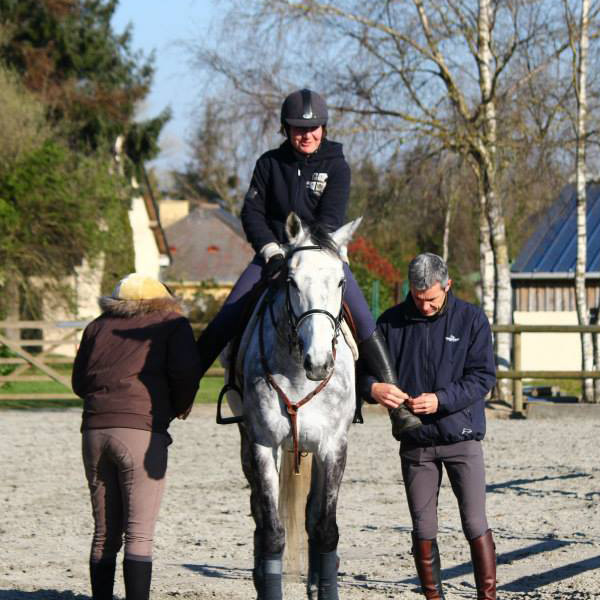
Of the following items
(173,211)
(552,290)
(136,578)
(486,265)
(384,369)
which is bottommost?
(136,578)

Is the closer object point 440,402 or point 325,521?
point 440,402

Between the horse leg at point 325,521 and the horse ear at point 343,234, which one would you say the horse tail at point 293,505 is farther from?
the horse ear at point 343,234

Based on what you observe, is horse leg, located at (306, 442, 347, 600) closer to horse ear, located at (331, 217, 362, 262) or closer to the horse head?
the horse head

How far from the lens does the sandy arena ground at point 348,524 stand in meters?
6.35

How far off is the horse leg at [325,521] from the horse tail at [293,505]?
33cm

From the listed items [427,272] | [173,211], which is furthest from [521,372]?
[173,211]

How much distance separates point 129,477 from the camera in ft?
16.9

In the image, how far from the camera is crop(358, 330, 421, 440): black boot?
5.36 metres

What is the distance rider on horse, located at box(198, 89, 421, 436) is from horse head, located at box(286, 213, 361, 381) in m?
0.32

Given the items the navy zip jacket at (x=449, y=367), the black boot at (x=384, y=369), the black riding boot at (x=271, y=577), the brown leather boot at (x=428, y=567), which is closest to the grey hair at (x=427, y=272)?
the navy zip jacket at (x=449, y=367)

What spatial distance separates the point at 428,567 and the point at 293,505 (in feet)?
3.09

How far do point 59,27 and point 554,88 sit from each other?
2215 centimetres

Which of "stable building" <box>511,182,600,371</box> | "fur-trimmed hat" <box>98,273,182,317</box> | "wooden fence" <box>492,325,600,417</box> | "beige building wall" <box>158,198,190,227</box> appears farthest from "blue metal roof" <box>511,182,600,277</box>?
"beige building wall" <box>158,198,190,227</box>

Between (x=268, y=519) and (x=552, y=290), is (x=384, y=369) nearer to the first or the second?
(x=268, y=519)
